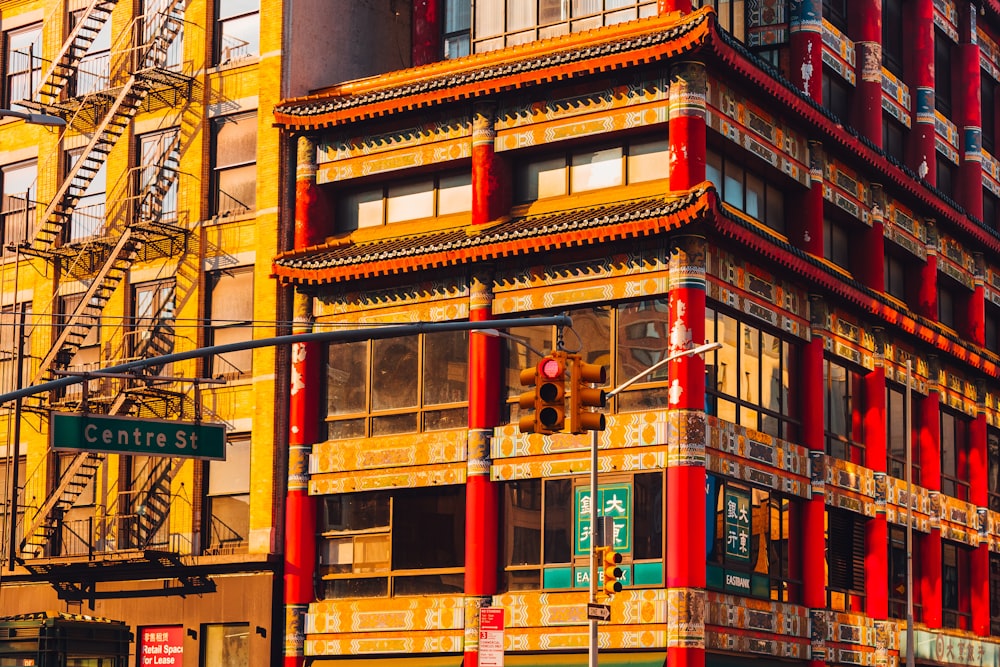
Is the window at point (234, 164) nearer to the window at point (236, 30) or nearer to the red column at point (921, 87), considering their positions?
the window at point (236, 30)

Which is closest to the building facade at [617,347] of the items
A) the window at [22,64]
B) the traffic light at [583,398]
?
the window at [22,64]

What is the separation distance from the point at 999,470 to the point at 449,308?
23701 mm

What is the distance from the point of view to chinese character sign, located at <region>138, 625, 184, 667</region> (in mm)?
49406

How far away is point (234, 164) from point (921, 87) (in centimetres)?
2345

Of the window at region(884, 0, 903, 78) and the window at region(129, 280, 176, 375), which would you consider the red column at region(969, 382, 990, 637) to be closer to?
the window at region(884, 0, 903, 78)

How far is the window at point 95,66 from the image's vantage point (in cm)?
5578

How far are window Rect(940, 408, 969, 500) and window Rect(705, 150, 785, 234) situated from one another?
39.2 feet

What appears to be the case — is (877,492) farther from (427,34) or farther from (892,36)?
(427,34)

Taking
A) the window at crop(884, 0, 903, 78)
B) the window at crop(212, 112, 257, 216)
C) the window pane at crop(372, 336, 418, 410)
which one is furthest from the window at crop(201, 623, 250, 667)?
the window at crop(884, 0, 903, 78)

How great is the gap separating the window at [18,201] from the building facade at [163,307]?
0.14 metres

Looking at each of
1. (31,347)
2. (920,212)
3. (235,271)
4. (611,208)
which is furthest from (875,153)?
(31,347)

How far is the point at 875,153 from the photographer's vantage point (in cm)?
5231

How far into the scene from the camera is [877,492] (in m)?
51.6

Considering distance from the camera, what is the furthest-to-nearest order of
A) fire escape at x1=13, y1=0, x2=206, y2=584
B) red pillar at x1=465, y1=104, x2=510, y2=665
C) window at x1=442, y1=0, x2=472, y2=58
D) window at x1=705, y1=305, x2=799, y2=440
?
1. window at x1=442, y1=0, x2=472, y2=58
2. fire escape at x1=13, y1=0, x2=206, y2=584
3. red pillar at x1=465, y1=104, x2=510, y2=665
4. window at x1=705, y1=305, x2=799, y2=440
